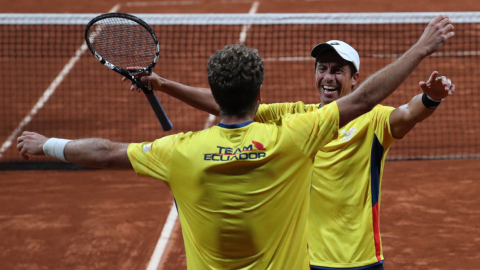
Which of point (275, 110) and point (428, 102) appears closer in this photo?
point (428, 102)

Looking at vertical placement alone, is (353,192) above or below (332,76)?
below

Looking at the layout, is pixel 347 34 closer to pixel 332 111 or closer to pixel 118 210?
pixel 118 210

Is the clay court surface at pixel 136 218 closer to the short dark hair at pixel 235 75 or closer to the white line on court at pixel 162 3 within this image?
the short dark hair at pixel 235 75

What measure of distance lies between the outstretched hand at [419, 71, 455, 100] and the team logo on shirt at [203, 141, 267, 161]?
4.43 feet

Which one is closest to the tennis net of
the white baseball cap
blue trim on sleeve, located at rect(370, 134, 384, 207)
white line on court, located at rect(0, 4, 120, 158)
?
white line on court, located at rect(0, 4, 120, 158)

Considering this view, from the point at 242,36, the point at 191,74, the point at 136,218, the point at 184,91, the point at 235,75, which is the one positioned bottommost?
the point at 136,218

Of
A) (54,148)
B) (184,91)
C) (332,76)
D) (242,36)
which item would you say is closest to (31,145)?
(54,148)

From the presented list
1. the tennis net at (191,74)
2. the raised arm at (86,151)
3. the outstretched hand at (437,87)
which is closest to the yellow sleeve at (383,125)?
the outstretched hand at (437,87)

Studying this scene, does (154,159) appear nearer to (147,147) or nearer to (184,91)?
(147,147)

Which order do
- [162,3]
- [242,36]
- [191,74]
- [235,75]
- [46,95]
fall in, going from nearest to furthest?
[235,75]
[46,95]
[191,74]
[242,36]
[162,3]

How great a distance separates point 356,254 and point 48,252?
4.75m

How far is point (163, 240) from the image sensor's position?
26.7 feet

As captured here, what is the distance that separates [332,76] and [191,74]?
11.4 metres

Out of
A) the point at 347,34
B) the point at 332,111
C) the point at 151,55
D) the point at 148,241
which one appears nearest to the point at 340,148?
the point at 332,111
